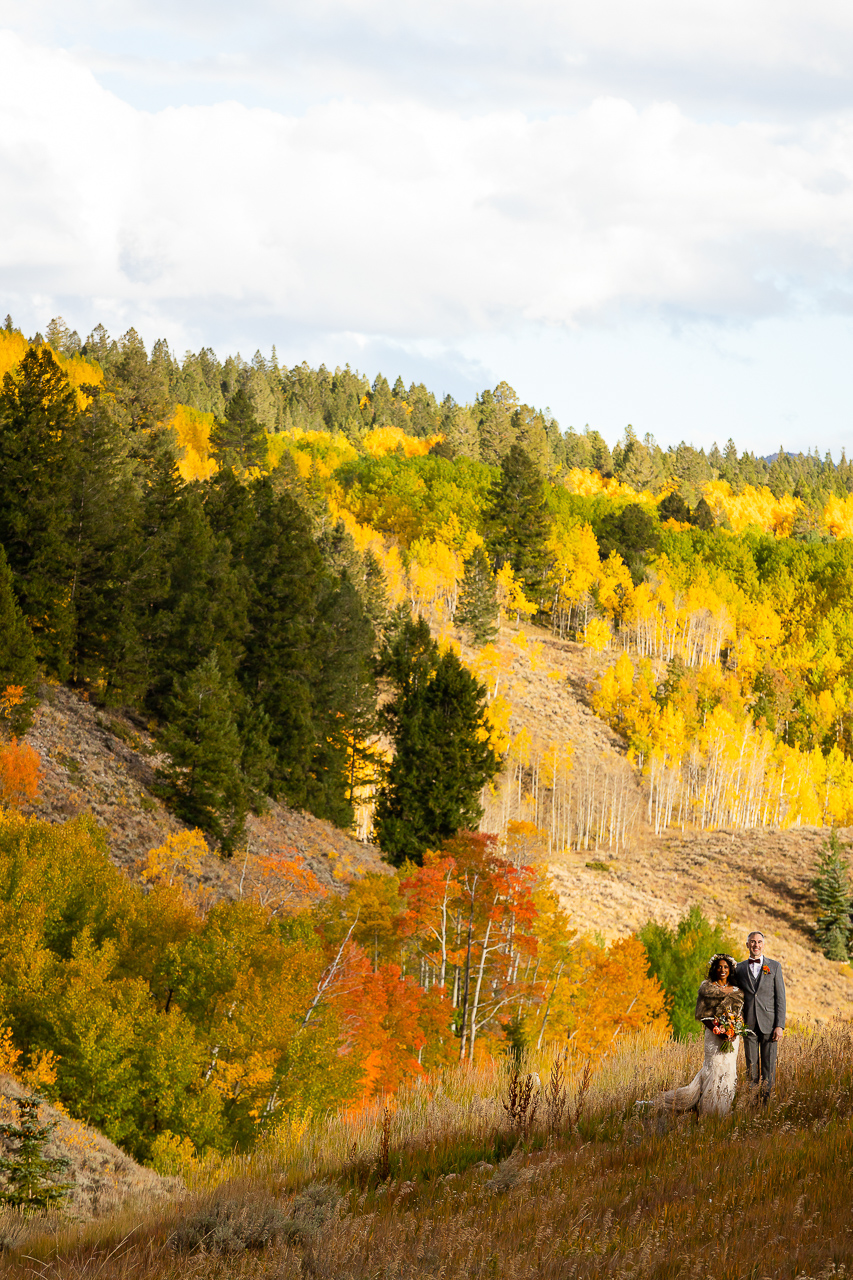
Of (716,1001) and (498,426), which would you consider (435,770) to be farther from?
(498,426)

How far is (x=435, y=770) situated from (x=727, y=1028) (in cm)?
3683

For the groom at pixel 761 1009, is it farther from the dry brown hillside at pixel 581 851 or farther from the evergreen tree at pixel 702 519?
the evergreen tree at pixel 702 519

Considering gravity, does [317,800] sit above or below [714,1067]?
below

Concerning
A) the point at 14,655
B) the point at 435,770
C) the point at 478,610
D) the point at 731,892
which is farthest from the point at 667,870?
the point at 14,655

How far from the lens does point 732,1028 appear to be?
8.16m

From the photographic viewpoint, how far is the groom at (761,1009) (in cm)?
901

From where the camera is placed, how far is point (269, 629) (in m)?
45.8

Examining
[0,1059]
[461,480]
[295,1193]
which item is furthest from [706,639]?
[295,1193]

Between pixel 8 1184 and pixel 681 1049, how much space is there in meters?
7.67

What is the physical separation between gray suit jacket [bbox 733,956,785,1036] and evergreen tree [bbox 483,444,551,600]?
10008 cm

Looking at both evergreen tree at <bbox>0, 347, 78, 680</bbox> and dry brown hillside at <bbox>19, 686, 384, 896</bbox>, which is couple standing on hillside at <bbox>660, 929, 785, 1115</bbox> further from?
evergreen tree at <bbox>0, 347, 78, 680</bbox>

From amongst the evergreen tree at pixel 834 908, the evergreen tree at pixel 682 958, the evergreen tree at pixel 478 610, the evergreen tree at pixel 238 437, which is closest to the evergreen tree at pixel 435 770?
the evergreen tree at pixel 682 958

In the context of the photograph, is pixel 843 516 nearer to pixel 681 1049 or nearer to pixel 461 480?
pixel 461 480

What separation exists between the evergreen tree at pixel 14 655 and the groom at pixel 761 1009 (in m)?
27.2
